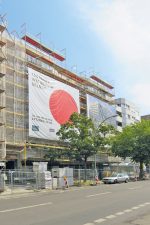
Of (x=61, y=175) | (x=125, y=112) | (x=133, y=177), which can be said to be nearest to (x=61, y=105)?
(x=133, y=177)

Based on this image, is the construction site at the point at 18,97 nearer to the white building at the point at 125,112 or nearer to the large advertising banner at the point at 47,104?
the large advertising banner at the point at 47,104

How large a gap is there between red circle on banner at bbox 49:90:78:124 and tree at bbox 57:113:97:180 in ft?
38.2

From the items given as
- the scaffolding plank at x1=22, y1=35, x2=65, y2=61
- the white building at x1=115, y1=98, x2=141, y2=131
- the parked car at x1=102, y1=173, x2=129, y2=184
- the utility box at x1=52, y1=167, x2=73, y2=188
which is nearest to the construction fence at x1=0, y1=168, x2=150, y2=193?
the utility box at x1=52, y1=167, x2=73, y2=188

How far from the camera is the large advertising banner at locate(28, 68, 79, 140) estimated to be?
5953 cm

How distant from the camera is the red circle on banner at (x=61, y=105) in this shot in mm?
64875

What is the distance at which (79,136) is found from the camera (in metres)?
52.5

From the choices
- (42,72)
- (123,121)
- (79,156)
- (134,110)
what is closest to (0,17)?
(42,72)

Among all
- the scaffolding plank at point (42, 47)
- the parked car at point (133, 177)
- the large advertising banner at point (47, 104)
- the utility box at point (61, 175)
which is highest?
the scaffolding plank at point (42, 47)

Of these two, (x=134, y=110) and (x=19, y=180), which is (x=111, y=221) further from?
(x=134, y=110)

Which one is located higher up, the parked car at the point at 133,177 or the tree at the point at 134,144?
the tree at the point at 134,144

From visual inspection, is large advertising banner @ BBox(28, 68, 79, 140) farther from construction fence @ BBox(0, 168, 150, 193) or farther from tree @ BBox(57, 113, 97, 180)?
construction fence @ BBox(0, 168, 150, 193)

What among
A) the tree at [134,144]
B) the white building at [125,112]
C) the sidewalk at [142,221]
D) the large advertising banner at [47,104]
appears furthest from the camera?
the white building at [125,112]

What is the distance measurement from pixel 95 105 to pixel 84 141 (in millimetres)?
27531

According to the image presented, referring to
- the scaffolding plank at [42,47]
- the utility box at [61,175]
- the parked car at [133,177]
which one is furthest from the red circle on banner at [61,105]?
the utility box at [61,175]
